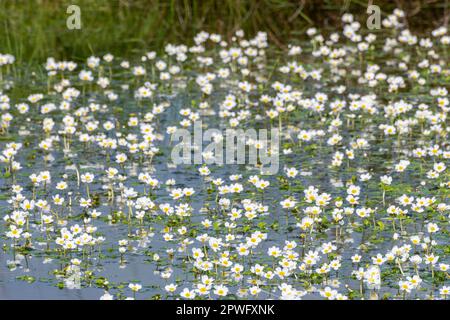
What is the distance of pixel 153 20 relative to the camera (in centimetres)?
1354

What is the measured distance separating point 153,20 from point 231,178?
20.1 feet

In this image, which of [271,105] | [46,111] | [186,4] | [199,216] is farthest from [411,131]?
[186,4]

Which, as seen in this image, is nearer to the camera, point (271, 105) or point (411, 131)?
point (411, 131)

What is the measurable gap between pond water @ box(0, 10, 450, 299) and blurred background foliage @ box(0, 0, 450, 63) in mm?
633

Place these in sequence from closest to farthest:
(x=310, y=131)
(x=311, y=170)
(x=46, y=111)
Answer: (x=311, y=170)
(x=310, y=131)
(x=46, y=111)

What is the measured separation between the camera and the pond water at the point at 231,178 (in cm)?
637

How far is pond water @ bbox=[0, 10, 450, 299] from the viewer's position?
20.9ft

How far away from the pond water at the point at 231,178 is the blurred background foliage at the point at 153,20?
633 mm

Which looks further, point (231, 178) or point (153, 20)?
point (153, 20)

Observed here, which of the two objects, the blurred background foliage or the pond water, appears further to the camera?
the blurred background foliage

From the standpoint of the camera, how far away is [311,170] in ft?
27.3

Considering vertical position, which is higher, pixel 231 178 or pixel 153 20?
pixel 153 20
